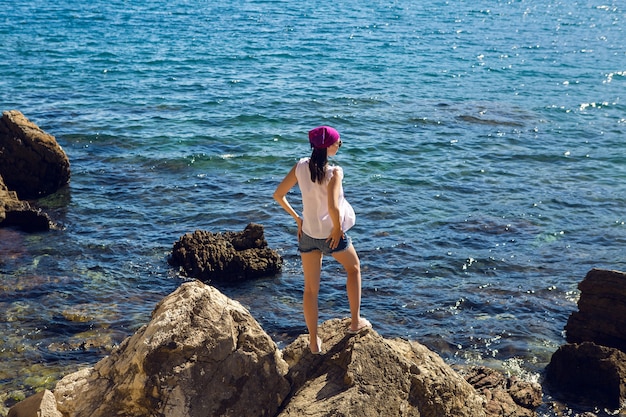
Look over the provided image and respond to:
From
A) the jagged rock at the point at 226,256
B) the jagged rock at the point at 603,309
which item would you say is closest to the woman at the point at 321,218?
the jagged rock at the point at 603,309

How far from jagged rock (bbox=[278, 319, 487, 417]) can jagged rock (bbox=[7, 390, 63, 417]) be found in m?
2.15

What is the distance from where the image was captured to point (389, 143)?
26234 millimetres

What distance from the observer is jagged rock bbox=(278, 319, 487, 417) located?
308 inches

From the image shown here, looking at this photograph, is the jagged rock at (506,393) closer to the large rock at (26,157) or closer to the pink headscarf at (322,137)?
the pink headscarf at (322,137)

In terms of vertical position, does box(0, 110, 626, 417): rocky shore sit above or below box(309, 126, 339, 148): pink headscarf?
below

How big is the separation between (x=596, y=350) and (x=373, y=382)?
555 centimetres

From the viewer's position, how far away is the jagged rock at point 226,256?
15.8 meters

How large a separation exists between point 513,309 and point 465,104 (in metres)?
17.1

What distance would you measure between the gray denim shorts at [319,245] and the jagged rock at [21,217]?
433 inches

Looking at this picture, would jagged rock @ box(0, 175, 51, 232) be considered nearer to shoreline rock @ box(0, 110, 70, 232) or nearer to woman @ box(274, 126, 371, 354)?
shoreline rock @ box(0, 110, 70, 232)

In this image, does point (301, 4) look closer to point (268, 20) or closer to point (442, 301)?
point (268, 20)

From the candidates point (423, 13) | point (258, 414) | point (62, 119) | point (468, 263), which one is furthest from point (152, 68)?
point (258, 414)

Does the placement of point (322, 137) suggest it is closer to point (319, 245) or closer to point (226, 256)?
point (319, 245)

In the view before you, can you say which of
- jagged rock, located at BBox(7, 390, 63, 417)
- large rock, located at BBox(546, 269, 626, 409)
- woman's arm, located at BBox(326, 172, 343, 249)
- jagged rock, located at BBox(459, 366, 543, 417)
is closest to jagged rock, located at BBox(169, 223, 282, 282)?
jagged rock, located at BBox(459, 366, 543, 417)
